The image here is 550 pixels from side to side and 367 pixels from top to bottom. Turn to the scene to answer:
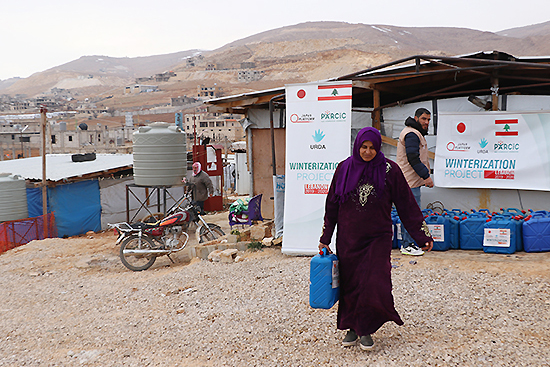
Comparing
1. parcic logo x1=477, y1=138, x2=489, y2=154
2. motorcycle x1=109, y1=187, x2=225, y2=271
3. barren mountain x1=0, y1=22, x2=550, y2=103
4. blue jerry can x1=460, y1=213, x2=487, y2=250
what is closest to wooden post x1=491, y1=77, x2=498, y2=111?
parcic logo x1=477, y1=138, x2=489, y2=154

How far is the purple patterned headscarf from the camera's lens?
133 inches

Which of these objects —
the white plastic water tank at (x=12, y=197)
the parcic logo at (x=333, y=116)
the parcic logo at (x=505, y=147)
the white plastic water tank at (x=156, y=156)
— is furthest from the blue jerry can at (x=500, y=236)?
the white plastic water tank at (x=12, y=197)

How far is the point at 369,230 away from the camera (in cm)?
341

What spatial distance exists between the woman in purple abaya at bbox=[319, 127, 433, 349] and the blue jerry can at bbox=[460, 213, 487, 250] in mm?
2948

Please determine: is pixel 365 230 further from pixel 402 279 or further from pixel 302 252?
pixel 302 252

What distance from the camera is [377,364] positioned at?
10.7 feet

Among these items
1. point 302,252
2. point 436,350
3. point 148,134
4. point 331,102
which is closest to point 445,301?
point 436,350

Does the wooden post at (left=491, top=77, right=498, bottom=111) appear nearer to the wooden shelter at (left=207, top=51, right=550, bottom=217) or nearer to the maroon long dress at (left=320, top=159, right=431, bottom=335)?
the wooden shelter at (left=207, top=51, right=550, bottom=217)

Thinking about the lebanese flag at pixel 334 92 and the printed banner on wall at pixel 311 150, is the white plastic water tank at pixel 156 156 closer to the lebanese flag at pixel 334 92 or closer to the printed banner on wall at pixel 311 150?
the printed banner on wall at pixel 311 150

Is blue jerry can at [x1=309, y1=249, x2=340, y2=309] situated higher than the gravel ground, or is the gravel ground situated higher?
blue jerry can at [x1=309, y1=249, x2=340, y2=309]

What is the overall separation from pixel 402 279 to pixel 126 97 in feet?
421

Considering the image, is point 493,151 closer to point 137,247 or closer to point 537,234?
point 537,234

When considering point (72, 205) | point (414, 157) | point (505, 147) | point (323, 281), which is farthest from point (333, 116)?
point (72, 205)

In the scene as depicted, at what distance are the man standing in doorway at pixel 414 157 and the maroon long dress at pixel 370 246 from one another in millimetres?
2542
